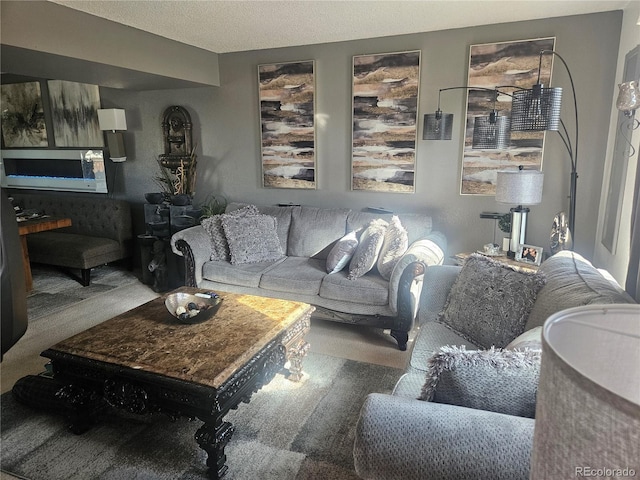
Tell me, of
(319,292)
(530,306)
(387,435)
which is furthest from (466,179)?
(387,435)

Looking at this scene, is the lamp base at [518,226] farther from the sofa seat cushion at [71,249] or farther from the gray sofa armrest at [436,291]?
the sofa seat cushion at [71,249]

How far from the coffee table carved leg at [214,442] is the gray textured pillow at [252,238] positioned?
1976 mm

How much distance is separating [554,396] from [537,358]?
80 cm

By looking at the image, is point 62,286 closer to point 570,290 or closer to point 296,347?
Answer: point 296,347

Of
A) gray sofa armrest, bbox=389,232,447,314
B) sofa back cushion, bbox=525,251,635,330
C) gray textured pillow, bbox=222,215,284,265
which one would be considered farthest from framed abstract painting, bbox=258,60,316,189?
sofa back cushion, bbox=525,251,635,330

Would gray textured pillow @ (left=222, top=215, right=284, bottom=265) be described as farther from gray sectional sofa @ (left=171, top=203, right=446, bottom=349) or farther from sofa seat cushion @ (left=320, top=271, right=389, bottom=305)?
sofa seat cushion @ (left=320, top=271, right=389, bottom=305)

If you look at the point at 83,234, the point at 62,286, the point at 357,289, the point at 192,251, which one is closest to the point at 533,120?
the point at 357,289

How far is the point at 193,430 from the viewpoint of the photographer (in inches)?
85.4

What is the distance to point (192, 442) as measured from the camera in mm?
2082

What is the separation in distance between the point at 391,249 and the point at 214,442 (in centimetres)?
193

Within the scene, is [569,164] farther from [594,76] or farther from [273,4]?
[273,4]

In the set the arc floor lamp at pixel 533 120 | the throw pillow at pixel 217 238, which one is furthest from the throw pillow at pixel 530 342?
the throw pillow at pixel 217 238

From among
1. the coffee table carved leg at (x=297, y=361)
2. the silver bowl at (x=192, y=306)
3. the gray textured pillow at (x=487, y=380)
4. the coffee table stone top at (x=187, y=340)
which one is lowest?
the coffee table carved leg at (x=297, y=361)

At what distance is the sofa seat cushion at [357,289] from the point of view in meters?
3.13
